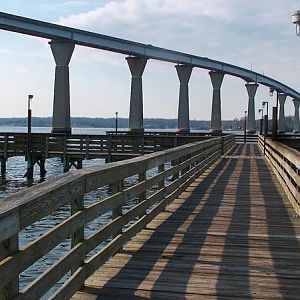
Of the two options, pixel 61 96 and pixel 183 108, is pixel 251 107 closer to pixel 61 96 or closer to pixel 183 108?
pixel 183 108

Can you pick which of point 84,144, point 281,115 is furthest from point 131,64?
point 281,115

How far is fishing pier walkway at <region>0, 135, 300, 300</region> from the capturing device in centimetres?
377

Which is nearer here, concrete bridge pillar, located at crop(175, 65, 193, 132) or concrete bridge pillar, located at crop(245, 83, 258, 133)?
concrete bridge pillar, located at crop(175, 65, 193, 132)

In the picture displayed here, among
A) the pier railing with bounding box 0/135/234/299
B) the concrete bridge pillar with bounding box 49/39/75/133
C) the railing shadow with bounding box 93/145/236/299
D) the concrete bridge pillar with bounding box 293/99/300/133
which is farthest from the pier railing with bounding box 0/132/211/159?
the concrete bridge pillar with bounding box 293/99/300/133

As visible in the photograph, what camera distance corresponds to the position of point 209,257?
6.62m

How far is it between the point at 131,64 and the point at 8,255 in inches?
2787

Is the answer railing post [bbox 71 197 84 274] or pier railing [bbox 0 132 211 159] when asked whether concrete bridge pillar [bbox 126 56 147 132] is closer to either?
pier railing [bbox 0 132 211 159]

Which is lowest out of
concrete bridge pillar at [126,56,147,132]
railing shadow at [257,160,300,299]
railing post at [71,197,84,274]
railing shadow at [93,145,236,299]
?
railing shadow at [257,160,300,299]

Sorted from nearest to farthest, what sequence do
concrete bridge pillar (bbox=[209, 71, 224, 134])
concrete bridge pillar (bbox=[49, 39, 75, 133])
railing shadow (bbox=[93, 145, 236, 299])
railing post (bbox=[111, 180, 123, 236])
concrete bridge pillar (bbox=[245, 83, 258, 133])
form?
railing shadow (bbox=[93, 145, 236, 299]), railing post (bbox=[111, 180, 123, 236]), concrete bridge pillar (bbox=[49, 39, 75, 133]), concrete bridge pillar (bbox=[209, 71, 224, 134]), concrete bridge pillar (bbox=[245, 83, 258, 133])

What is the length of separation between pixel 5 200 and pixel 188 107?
7799 centimetres

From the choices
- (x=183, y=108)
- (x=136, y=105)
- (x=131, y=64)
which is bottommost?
(x=136, y=105)

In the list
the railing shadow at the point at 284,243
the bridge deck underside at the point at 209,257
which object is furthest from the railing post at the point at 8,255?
the railing shadow at the point at 284,243

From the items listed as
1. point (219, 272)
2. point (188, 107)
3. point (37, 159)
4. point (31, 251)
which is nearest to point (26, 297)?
point (31, 251)

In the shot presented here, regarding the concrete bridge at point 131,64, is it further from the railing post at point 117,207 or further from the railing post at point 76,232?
the railing post at point 76,232
